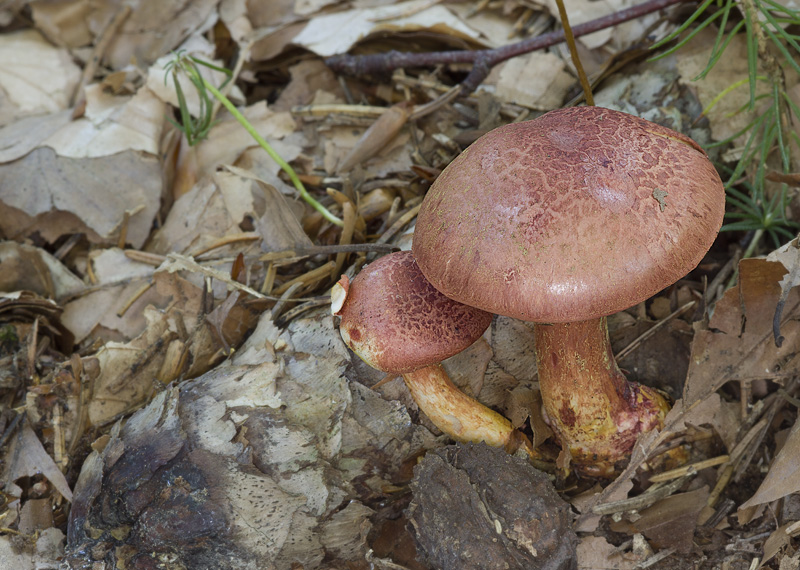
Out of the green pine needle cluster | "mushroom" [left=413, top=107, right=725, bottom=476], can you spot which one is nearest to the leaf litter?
the green pine needle cluster

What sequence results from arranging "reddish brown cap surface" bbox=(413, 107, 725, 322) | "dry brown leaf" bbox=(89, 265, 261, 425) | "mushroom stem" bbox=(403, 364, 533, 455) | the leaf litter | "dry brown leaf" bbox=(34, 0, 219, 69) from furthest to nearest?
"dry brown leaf" bbox=(34, 0, 219, 69)
"dry brown leaf" bbox=(89, 265, 261, 425)
"mushroom stem" bbox=(403, 364, 533, 455)
the leaf litter
"reddish brown cap surface" bbox=(413, 107, 725, 322)

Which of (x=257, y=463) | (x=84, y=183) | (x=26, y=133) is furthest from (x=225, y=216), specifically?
(x=257, y=463)

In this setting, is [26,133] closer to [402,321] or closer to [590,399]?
[402,321]

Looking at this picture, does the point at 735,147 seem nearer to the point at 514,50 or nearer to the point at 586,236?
the point at 514,50

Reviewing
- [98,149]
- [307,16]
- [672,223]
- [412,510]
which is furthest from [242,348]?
[307,16]

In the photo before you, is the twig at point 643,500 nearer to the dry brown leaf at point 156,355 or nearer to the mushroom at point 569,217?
the mushroom at point 569,217

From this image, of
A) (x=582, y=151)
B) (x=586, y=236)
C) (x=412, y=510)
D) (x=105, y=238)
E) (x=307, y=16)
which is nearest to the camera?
(x=586, y=236)

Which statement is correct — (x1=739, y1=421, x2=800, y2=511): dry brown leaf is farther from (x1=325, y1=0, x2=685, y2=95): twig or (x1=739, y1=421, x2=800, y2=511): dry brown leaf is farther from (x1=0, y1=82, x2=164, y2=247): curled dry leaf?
(x1=0, y1=82, x2=164, y2=247): curled dry leaf
